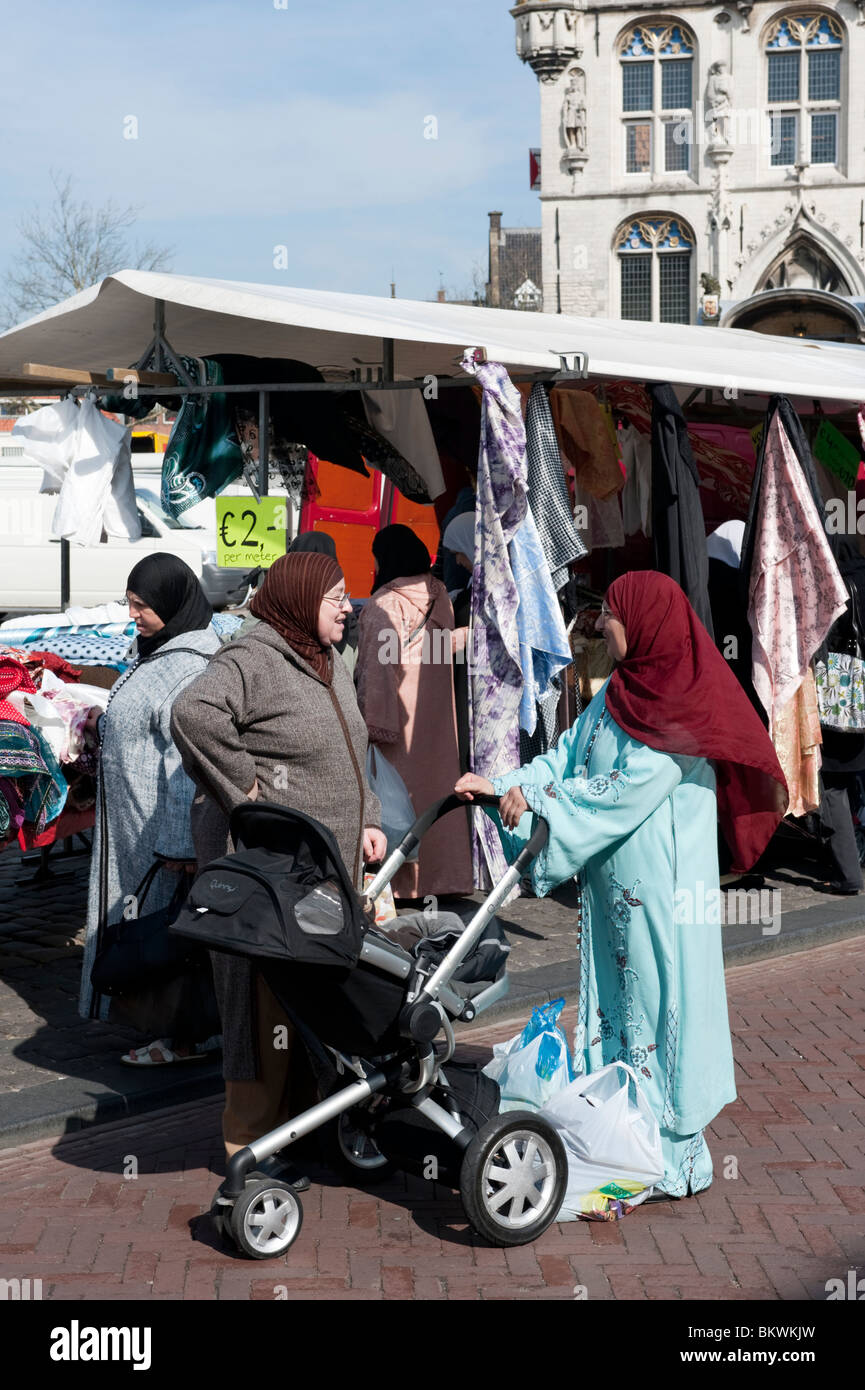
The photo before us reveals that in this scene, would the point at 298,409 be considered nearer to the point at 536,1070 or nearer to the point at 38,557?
the point at 536,1070

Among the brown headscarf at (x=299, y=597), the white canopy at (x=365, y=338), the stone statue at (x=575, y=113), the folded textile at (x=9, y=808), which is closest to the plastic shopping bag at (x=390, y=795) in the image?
the folded textile at (x=9, y=808)

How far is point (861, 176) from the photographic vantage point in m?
35.6

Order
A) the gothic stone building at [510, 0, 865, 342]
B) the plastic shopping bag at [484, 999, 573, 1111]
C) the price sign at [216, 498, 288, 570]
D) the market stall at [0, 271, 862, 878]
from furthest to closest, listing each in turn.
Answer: the gothic stone building at [510, 0, 865, 342]
the market stall at [0, 271, 862, 878]
the price sign at [216, 498, 288, 570]
the plastic shopping bag at [484, 999, 573, 1111]

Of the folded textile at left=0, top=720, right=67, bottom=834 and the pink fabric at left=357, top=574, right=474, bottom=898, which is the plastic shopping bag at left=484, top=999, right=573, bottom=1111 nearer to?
the folded textile at left=0, top=720, right=67, bottom=834

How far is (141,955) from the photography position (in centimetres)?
538

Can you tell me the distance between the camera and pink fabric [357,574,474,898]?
295 inches

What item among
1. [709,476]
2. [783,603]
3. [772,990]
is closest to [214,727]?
[772,990]

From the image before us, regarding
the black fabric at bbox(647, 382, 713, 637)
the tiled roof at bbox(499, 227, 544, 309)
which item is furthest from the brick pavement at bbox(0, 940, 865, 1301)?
the tiled roof at bbox(499, 227, 544, 309)

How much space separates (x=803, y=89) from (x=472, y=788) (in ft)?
117

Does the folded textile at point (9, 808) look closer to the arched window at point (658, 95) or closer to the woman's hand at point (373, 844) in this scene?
the woman's hand at point (373, 844)

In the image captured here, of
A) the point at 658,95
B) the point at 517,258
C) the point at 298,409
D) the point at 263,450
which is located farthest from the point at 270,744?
the point at 517,258

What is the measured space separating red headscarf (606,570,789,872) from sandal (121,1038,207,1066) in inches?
89.5

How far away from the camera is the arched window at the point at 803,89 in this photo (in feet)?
118

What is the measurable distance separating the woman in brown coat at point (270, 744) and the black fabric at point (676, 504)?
3237 millimetres
